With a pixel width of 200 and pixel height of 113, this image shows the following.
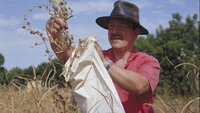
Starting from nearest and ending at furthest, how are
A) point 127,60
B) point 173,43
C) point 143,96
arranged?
1. point 143,96
2. point 127,60
3. point 173,43

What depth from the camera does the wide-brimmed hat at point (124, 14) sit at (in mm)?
2963

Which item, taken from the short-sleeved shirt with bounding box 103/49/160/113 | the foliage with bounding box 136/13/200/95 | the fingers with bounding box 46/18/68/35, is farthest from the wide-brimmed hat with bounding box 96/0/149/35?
the foliage with bounding box 136/13/200/95

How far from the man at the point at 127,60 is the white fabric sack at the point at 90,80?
4 centimetres

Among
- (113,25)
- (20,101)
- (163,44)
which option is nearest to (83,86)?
(113,25)

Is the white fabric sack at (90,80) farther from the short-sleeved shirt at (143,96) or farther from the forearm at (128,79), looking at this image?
the short-sleeved shirt at (143,96)

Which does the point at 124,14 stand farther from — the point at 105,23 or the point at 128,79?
the point at 128,79

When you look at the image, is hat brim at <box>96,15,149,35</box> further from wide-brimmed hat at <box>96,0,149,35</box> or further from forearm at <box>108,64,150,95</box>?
forearm at <box>108,64,150,95</box>

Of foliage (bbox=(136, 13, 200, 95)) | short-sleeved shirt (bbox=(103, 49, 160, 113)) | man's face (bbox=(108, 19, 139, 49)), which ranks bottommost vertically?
foliage (bbox=(136, 13, 200, 95))

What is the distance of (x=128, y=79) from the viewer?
2.54 meters

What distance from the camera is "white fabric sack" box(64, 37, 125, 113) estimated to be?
2.50 m

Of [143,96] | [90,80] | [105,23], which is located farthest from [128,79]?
[105,23]

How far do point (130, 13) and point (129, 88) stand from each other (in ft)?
2.07

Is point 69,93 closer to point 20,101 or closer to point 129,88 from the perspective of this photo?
point 129,88

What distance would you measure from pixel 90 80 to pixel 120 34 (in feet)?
1.35
